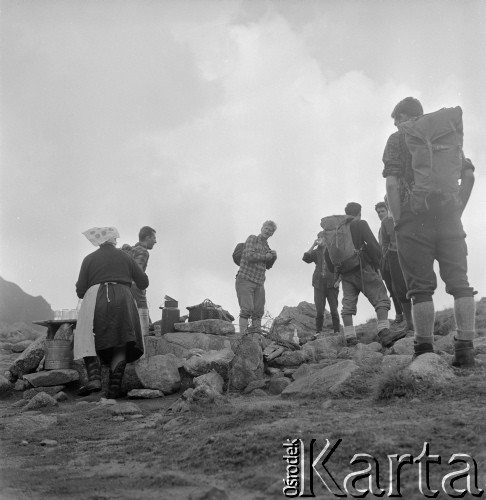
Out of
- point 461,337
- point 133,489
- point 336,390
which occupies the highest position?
point 461,337

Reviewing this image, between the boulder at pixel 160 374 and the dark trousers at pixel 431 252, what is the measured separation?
9.05 ft

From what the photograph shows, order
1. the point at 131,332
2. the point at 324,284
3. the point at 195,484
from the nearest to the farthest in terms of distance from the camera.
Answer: the point at 195,484 < the point at 131,332 < the point at 324,284

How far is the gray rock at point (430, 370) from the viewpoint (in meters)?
4.21

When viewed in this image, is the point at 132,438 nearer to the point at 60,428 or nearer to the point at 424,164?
the point at 60,428

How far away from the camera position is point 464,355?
4.64 m

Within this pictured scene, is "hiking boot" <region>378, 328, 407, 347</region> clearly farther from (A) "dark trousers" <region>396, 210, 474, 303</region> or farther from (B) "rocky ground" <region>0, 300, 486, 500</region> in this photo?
(A) "dark trousers" <region>396, 210, 474, 303</region>

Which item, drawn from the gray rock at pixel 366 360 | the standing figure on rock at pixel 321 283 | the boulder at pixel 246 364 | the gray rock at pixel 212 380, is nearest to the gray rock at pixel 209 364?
the boulder at pixel 246 364

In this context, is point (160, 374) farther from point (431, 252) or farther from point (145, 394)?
point (431, 252)

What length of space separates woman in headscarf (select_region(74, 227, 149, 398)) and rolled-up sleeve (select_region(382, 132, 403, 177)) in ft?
10.9

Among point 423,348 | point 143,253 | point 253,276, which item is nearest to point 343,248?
point 253,276

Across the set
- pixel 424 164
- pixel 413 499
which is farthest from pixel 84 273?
pixel 413 499

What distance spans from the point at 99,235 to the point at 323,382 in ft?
11.6

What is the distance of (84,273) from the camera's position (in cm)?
721

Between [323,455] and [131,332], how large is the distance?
4.23m
